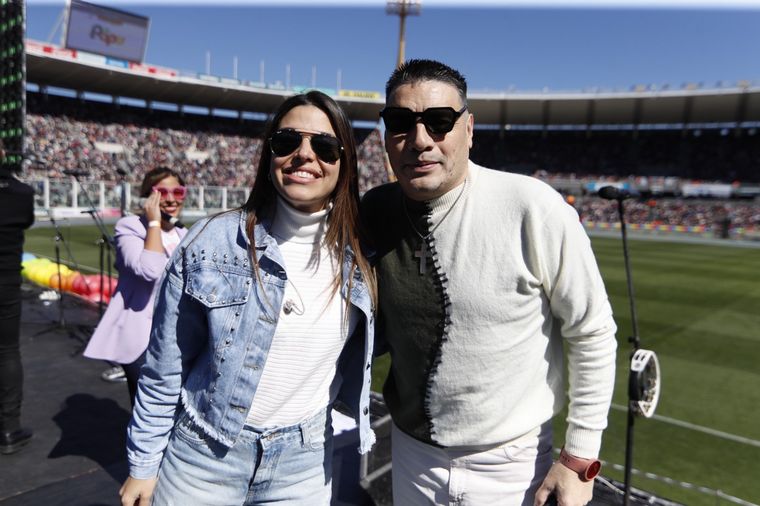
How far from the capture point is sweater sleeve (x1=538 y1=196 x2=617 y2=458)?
162 cm

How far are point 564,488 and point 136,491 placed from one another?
1.42 meters

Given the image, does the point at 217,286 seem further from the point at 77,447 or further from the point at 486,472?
the point at 77,447

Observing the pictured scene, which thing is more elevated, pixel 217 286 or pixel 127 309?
pixel 217 286

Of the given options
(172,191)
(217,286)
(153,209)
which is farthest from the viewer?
(172,191)

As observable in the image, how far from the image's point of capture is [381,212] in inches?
78.2

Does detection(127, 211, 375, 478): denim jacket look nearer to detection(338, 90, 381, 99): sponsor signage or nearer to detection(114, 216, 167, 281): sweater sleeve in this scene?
detection(114, 216, 167, 281): sweater sleeve

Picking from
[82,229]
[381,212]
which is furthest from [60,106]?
[381,212]

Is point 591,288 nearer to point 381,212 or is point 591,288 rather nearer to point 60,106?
point 381,212

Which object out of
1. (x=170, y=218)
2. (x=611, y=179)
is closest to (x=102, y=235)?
(x=170, y=218)

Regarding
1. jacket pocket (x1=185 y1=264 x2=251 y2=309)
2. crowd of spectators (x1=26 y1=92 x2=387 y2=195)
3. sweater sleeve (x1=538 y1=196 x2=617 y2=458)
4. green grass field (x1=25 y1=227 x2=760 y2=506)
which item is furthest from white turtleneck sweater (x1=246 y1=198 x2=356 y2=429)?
crowd of spectators (x1=26 y1=92 x2=387 y2=195)

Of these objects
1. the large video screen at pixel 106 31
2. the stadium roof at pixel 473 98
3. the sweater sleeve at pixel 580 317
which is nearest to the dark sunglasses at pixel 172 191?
the sweater sleeve at pixel 580 317

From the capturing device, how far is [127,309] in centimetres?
335

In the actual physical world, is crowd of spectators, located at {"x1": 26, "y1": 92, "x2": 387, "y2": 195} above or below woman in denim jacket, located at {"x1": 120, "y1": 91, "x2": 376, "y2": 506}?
above

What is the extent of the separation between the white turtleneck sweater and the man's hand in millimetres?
834
